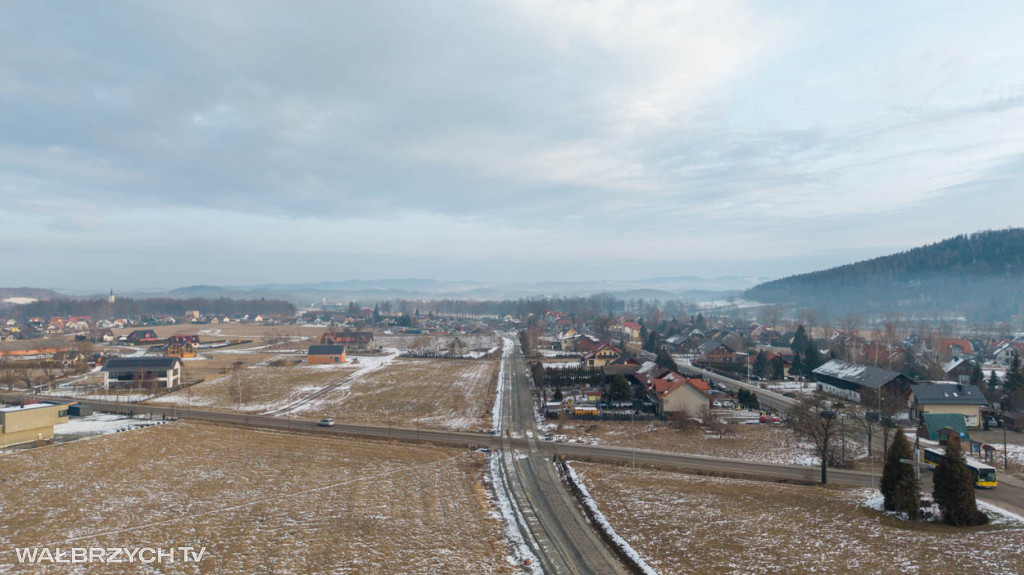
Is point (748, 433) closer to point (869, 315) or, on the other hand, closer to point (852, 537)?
point (852, 537)

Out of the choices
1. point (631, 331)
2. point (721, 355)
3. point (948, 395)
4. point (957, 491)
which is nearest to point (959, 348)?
point (721, 355)

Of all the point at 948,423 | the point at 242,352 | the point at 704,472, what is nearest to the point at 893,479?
the point at 704,472

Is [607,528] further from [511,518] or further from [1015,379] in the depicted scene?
[1015,379]

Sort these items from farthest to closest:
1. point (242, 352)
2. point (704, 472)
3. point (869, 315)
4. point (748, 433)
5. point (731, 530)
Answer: point (869, 315) → point (242, 352) → point (748, 433) → point (704, 472) → point (731, 530)

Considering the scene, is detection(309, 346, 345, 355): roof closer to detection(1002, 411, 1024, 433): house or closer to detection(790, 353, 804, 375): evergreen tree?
detection(790, 353, 804, 375): evergreen tree

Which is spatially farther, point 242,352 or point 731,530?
point 242,352

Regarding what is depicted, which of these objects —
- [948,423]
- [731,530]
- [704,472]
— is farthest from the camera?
[948,423]
